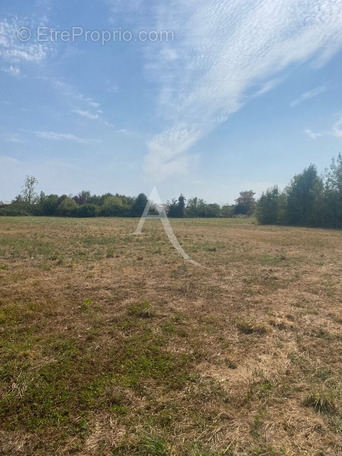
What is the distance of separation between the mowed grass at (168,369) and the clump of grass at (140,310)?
0.09 feet

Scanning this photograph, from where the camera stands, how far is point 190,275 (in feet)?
25.2

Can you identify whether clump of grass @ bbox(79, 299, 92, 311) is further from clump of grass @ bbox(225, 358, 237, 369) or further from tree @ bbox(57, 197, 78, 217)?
tree @ bbox(57, 197, 78, 217)

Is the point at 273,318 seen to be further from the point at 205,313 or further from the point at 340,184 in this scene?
the point at 340,184

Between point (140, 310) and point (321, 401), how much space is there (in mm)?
3030

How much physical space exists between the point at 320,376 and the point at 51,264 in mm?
7903

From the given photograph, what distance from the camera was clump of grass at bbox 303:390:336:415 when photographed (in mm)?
2400

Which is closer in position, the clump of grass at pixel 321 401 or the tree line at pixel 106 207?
the clump of grass at pixel 321 401

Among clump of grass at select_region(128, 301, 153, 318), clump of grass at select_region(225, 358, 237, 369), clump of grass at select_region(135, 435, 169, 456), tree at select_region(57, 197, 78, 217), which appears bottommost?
clump of grass at select_region(225, 358, 237, 369)

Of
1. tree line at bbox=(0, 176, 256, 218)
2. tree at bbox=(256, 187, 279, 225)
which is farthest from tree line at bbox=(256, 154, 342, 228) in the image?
tree line at bbox=(0, 176, 256, 218)

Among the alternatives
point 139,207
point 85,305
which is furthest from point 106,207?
point 85,305

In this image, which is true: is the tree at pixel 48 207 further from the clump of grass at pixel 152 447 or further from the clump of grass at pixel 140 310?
the clump of grass at pixel 152 447

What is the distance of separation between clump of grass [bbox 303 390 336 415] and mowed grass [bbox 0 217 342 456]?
1cm

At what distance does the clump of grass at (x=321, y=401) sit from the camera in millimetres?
2400

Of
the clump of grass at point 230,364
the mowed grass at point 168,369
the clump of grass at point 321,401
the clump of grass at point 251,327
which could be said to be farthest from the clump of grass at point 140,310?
the clump of grass at point 321,401
